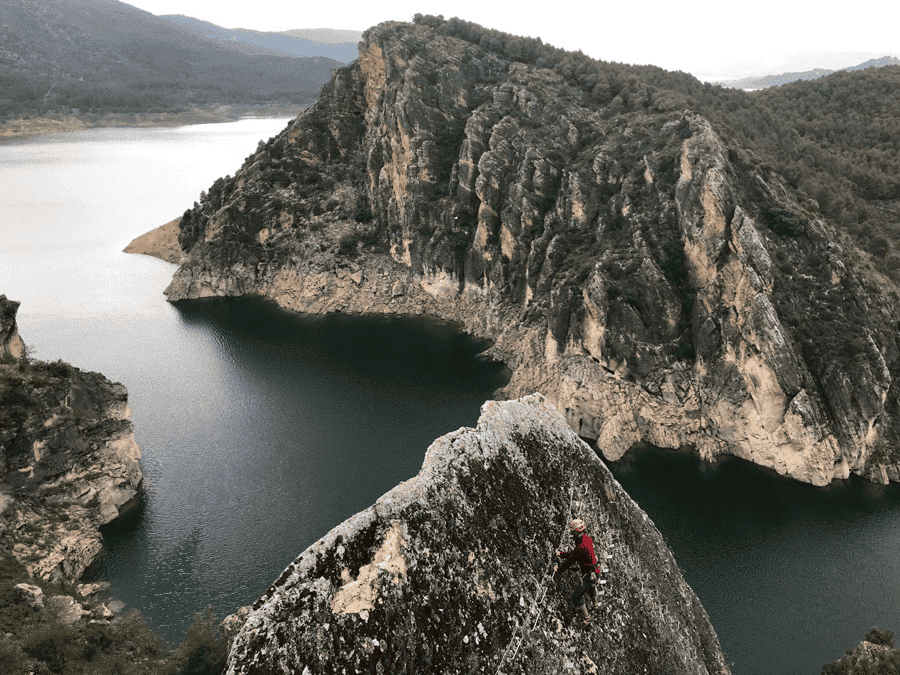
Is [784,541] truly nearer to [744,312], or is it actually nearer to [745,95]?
[744,312]

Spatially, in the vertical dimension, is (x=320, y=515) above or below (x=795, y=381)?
below

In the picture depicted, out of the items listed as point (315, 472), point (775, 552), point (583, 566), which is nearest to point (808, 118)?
point (775, 552)

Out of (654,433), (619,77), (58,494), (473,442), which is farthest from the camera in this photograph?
(619,77)

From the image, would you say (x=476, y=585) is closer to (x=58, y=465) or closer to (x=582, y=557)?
(x=582, y=557)

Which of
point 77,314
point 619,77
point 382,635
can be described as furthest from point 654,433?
point 77,314

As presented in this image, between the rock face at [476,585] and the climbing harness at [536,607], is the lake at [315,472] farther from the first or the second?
the climbing harness at [536,607]
